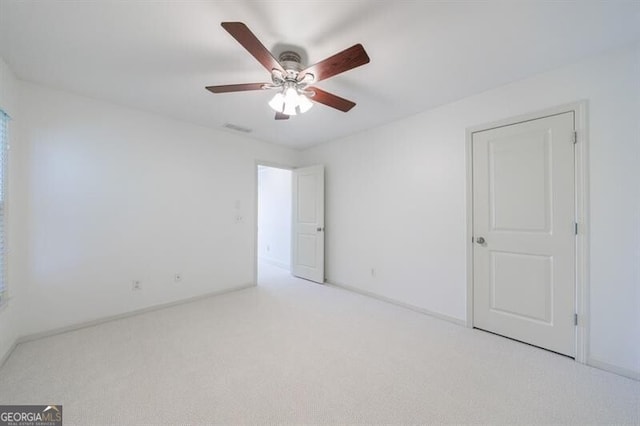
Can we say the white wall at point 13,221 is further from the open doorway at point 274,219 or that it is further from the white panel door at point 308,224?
the white panel door at point 308,224

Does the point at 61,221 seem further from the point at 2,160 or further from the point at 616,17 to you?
the point at 616,17

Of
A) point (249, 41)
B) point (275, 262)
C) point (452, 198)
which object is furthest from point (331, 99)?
point (275, 262)

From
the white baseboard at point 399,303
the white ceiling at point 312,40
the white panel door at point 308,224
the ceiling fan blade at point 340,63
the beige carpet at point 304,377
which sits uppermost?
the white ceiling at point 312,40

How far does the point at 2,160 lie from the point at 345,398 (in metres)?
3.24

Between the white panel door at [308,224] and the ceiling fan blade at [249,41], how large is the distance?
8.73 ft

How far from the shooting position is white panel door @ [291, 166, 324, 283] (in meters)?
4.27

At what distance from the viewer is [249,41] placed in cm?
136

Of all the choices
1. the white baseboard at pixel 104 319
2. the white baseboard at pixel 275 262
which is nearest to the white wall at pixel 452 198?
the white baseboard at pixel 275 262

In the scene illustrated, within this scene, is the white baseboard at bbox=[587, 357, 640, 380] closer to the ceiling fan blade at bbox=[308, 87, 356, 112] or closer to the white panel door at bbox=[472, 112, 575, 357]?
the white panel door at bbox=[472, 112, 575, 357]

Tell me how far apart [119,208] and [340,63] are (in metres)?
2.93

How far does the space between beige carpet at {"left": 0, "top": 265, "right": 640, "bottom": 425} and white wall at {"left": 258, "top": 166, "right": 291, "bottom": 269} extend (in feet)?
9.76

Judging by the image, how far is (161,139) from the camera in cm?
314

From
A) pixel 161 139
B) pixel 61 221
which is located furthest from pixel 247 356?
pixel 161 139

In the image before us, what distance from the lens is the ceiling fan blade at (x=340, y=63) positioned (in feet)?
4.65
